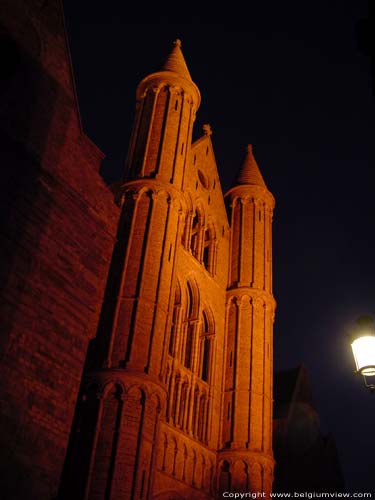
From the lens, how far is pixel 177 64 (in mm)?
23156

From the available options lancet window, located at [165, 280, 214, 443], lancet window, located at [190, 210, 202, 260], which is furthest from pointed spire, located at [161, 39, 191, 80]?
lancet window, located at [165, 280, 214, 443]

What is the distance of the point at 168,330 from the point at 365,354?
11598mm

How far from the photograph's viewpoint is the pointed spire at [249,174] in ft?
89.7

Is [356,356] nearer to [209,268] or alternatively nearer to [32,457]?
[32,457]

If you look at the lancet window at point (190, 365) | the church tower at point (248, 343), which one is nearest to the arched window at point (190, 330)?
the lancet window at point (190, 365)

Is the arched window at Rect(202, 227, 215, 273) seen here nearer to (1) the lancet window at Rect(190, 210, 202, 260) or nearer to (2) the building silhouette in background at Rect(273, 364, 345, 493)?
(1) the lancet window at Rect(190, 210, 202, 260)

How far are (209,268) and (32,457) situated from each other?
53.5 feet

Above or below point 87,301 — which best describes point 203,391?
above

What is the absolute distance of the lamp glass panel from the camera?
5922mm

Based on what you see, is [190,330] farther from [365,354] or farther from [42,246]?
[365,354]

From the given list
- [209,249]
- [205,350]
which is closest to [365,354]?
[205,350]

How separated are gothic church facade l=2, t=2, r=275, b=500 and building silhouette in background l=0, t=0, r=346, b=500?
5cm

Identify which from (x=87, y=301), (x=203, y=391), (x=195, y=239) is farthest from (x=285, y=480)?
(x=87, y=301)

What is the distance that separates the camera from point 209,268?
2347cm
